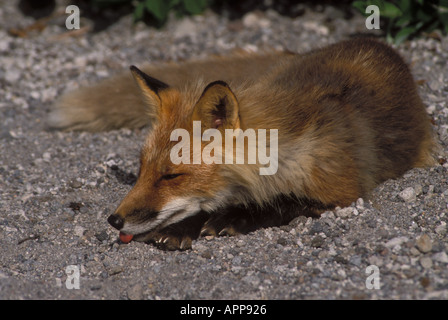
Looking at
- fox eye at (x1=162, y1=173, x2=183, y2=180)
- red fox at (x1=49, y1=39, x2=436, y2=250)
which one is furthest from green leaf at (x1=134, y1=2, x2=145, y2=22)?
fox eye at (x1=162, y1=173, x2=183, y2=180)

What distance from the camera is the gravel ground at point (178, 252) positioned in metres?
3.04

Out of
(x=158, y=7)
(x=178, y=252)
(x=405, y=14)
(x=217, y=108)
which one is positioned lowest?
(x=178, y=252)

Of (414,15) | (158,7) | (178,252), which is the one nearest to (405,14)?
(414,15)

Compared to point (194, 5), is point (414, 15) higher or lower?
lower

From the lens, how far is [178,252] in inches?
139

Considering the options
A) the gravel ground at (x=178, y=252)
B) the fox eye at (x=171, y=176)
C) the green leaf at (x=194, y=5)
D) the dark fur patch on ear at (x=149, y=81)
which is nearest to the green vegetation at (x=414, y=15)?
the gravel ground at (x=178, y=252)

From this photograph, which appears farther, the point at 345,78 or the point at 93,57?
the point at 93,57

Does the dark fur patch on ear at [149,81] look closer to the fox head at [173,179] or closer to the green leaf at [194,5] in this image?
the fox head at [173,179]

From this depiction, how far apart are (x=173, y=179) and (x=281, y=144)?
719 mm

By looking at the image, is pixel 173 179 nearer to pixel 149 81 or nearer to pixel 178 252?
pixel 178 252

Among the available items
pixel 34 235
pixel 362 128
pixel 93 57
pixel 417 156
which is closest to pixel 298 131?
pixel 362 128

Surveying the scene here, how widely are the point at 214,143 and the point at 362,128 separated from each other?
3.67ft
